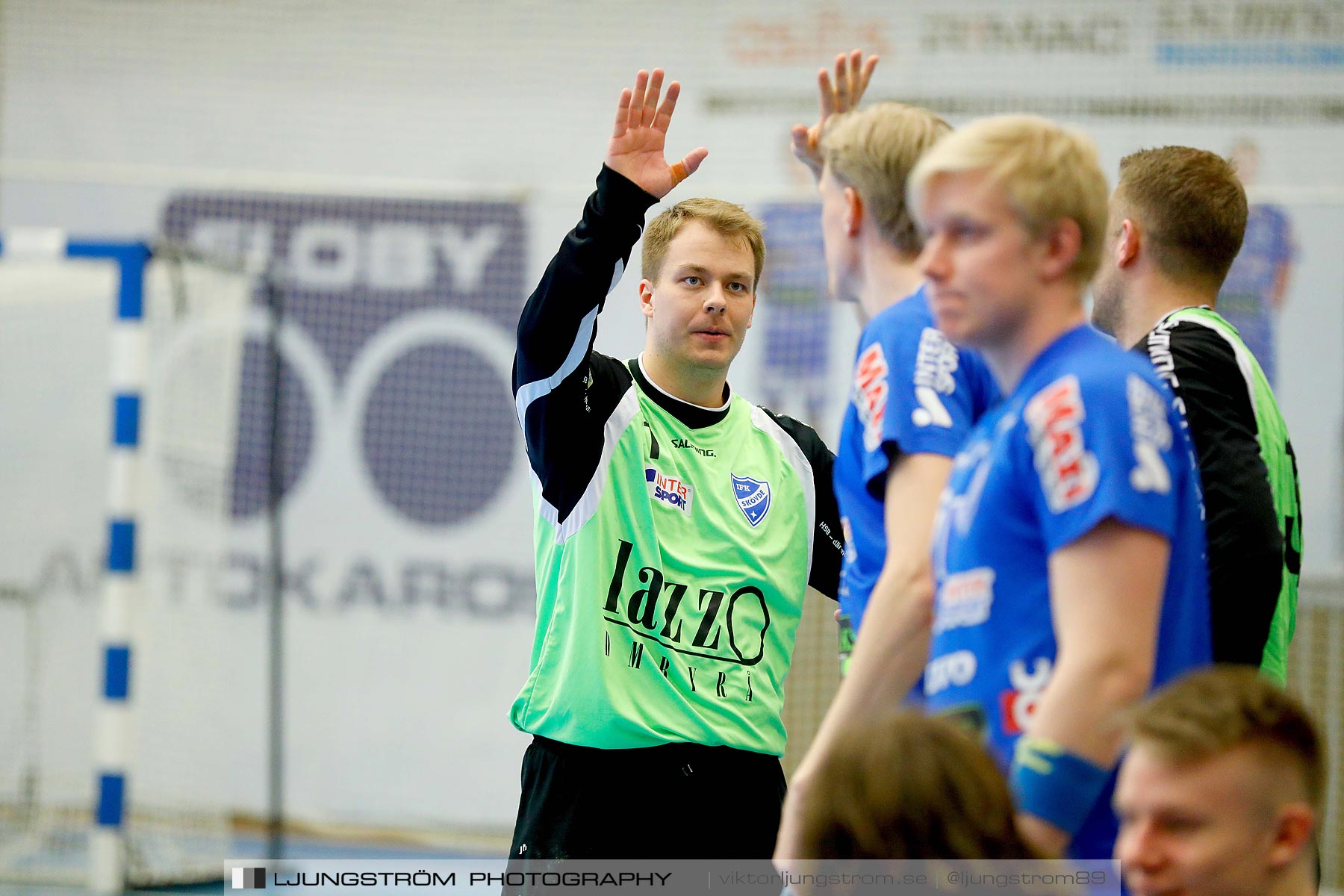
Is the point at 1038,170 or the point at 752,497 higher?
the point at 1038,170

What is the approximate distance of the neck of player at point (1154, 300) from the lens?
2.75 metres

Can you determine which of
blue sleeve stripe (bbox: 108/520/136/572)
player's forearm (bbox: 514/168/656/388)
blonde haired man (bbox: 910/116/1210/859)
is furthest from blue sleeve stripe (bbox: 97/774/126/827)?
blonde haired man (bbox: 910/116/1210/859)

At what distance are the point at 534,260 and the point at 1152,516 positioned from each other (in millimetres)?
6877

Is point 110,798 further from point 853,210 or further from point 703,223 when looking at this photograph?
point 853,210

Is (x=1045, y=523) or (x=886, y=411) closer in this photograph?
(x=1045, y=523)

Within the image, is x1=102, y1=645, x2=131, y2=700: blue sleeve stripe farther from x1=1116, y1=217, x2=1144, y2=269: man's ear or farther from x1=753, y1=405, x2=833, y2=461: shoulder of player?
x1=1116, y1=217, x2=1144, y2=269: man's ear

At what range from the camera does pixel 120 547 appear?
5.47 metres

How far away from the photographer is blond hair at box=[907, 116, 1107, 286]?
1616 millimetres

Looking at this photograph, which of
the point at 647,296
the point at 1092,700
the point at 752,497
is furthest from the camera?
the point at 647,296

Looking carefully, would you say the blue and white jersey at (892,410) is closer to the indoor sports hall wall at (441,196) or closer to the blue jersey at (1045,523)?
the blue jersey at (1045,523)

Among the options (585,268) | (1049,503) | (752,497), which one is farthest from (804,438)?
(1049,503)

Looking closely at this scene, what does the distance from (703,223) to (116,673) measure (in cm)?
355

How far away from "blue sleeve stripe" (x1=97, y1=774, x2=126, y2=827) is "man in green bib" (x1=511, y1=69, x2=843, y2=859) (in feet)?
9.97

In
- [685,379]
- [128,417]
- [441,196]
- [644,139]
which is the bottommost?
[128,417]
